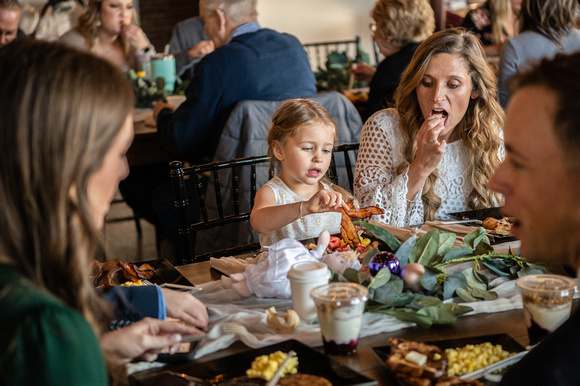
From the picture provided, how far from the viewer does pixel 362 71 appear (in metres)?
4.43

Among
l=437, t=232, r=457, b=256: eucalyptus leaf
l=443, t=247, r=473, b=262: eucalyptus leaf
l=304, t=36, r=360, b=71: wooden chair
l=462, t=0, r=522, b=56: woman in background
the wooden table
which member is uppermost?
l=462, t=0, r=522, b=56: woman in background

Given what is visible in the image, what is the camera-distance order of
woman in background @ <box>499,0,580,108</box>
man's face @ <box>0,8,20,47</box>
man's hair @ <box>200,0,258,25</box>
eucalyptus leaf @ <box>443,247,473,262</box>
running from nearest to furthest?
eucalyptus leaf @ <box>443,247,473,262</box>, woman in background @ <box>499,0,580,108</box>, man's hair @ <box>200,0,258,25</box>, man's face @ <box>0,8,20,47</box>

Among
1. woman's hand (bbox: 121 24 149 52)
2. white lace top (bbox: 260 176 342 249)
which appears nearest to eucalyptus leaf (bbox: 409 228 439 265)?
white lace top (bbox: 260 176 342 249)

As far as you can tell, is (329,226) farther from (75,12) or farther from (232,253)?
(75,12)

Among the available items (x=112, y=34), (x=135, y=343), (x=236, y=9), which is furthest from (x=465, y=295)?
(x=112, y=34)

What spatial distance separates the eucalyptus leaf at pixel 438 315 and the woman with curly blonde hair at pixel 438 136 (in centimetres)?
95

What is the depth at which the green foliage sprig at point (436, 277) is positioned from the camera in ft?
→ 4.11

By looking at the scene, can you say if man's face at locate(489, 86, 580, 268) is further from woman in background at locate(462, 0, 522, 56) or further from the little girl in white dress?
woman in background at locate(462, 0, 522, 56)

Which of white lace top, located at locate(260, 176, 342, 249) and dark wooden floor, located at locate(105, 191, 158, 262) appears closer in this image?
white lace top, located at locate(260, 176, 342, 249)

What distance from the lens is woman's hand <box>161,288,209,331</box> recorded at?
1.28 metres

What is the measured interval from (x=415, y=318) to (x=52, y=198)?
701mm

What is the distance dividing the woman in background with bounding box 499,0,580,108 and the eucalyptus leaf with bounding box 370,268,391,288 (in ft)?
7.02

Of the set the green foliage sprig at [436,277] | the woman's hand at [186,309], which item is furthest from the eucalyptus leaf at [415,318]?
the woman's hand at [186,309]

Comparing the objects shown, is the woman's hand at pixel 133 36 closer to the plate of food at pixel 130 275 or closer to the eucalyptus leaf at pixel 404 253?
the plate of food at pixel 130 275
